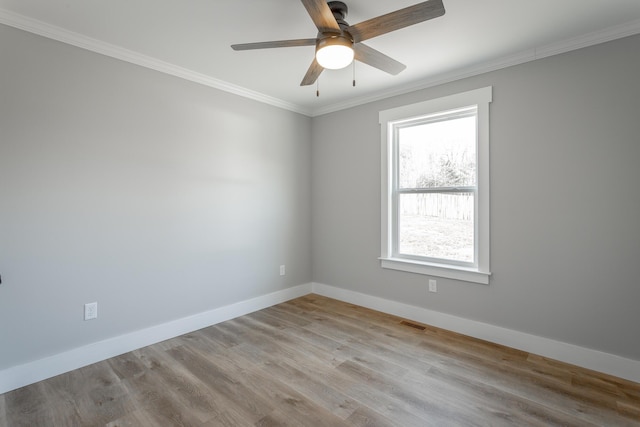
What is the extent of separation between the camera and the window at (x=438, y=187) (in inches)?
112

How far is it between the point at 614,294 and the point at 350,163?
2676mm

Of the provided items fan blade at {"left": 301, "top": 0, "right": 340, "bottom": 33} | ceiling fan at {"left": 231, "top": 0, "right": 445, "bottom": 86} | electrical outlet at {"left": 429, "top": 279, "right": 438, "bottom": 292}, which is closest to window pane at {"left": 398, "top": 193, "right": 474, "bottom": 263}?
electrical outlet at {"left": 429, "top": 279, "right": 438, "bottom": 292}

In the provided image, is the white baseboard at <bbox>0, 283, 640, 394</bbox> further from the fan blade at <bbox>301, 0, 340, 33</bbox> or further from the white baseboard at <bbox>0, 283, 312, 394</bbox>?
the fan blade at <bbox>301, 0, 340, 33</bbox>

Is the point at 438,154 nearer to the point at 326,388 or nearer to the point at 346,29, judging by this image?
the point at 346,29

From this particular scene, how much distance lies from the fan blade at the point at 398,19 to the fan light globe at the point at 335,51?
8 cm

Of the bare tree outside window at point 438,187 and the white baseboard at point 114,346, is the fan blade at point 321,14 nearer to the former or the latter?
the bare tree outside window at point 438,187

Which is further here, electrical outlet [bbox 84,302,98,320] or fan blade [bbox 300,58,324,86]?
electrical outlet [bbox 84,302,98,320]

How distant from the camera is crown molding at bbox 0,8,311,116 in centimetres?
210

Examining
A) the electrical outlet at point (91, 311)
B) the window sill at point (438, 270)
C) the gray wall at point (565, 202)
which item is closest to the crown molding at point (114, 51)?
the electrical outlet at point (91, 311)

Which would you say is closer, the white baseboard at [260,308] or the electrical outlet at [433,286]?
the white baseboard at [260,308]

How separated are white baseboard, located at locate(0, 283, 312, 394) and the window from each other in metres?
1.75

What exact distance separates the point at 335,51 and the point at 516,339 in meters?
2.73

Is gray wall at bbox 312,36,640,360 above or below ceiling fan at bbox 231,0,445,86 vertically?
below

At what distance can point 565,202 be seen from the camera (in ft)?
7.95
